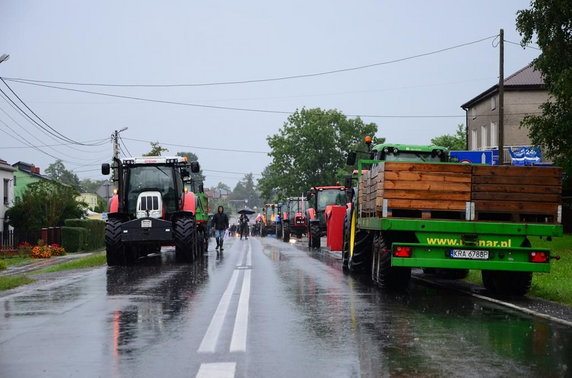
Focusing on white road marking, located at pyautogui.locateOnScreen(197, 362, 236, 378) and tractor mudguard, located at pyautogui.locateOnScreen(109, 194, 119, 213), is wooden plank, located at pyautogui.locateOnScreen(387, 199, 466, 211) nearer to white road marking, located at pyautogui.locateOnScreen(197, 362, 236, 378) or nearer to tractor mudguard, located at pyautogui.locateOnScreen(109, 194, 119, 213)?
white road marking, located at pyautogui.locateOnScreen(197, 362, 236, 378)

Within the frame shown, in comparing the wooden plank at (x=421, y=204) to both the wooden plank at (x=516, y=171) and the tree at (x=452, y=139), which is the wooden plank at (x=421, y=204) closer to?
the wooden plank at (x=516, y=171)

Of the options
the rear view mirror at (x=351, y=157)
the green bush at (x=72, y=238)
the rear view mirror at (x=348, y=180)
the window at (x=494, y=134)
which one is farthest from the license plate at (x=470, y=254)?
the window at (x=494, y=134)

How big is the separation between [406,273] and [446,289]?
3.88 ft

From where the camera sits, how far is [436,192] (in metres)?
→ 12.9

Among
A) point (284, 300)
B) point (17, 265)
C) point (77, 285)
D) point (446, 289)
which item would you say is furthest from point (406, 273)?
point (17, 265)

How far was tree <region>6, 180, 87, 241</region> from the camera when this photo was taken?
40.5 metres

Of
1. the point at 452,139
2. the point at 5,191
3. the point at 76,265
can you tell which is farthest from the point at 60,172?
the point at 76,265

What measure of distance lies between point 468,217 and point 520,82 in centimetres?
4006

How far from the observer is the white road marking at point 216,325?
7656 mm

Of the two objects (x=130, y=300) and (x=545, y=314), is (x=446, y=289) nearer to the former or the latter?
(x=545, y=314)

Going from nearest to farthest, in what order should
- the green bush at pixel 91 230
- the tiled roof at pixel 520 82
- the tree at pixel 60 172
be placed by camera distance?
the green bush at pixel 91 230 < the tiled roof at pixel 520 82 < the tree at pixel 60 172

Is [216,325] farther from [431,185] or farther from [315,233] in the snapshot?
[315,233]

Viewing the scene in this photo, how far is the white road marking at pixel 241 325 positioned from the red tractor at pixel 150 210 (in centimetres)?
895

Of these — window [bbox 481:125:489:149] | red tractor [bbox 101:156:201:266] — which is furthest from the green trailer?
window [bbox 481:125:489:149]
